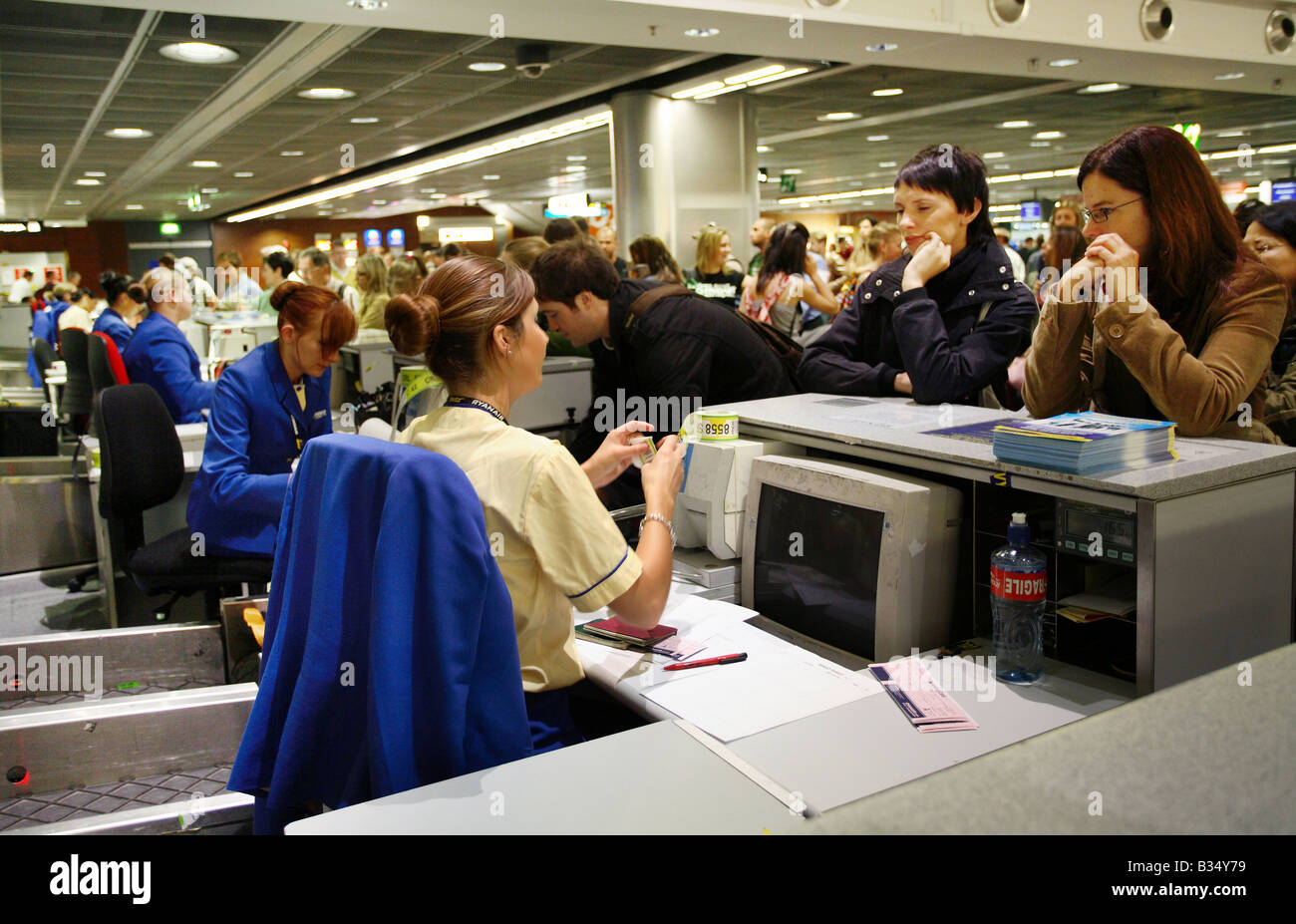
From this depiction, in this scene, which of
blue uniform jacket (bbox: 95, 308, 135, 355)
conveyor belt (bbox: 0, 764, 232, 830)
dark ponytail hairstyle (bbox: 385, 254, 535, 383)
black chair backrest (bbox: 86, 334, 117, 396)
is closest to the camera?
dark ponytail hairstyle (bbox: 385, 254, 535, 383)

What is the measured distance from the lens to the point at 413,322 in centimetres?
175

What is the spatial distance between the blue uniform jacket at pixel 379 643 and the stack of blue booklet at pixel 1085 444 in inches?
36.1

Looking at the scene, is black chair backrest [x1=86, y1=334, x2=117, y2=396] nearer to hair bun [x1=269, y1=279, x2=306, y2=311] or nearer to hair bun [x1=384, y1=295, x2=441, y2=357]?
hair bun [x1=269, y1=279, x2=306, y2=311]

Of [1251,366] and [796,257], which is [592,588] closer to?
[1251,366]

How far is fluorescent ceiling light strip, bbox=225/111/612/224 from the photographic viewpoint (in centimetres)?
1025

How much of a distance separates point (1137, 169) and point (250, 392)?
273 centimetres

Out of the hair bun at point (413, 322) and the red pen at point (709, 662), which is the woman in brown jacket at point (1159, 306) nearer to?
the red pen at point (709, 662)

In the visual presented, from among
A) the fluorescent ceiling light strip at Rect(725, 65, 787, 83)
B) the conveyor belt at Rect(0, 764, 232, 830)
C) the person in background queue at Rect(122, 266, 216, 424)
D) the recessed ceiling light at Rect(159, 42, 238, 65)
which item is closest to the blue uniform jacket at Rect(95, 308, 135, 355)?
the person in background queue at Rect(122, 266, 216, 424)

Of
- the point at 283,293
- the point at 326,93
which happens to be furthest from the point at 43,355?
the point at 283,293

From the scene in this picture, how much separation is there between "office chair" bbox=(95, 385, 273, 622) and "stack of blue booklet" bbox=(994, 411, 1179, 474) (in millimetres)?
2562

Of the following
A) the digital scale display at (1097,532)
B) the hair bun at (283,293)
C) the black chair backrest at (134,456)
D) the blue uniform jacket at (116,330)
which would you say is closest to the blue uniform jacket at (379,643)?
the digital scale display at (1097,532)

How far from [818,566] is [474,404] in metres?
0.80

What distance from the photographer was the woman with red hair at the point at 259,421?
3246mm
